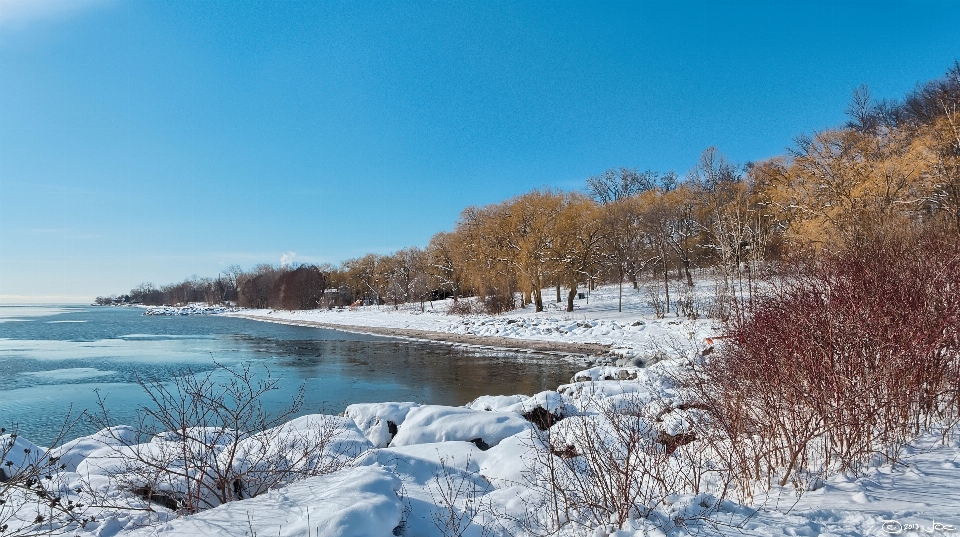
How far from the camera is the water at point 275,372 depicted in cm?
1321

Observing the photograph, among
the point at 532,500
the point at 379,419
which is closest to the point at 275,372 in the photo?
the point at 379,419

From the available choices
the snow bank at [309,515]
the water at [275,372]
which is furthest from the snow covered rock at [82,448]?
the snow bank at [309,515]

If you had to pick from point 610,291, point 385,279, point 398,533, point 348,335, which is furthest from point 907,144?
point 385,279

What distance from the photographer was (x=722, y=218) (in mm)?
23500

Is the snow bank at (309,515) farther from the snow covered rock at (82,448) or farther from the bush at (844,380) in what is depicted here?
the snow covered rock at (82,448)

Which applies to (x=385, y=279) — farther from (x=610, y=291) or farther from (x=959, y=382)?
(x=959, y=382)

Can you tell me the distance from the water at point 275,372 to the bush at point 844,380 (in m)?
7.73

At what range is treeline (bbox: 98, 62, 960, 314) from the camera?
19.4m

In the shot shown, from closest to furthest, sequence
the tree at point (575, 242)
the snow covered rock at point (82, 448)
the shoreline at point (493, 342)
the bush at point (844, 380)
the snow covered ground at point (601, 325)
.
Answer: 1. the bush at point (844, 380)
2. the snow covered rock at point (82, 448)
3. the snow covered ground at point (601, 325)
4. the shoreline at point (493, 342)
5. the tree at point (575, 242)

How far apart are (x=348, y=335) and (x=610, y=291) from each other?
1950 cm

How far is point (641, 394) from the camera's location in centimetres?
1037

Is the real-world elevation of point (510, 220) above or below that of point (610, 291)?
above

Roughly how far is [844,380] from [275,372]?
1802cm

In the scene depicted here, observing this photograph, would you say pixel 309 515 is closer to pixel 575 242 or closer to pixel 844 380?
pixel 844 380
